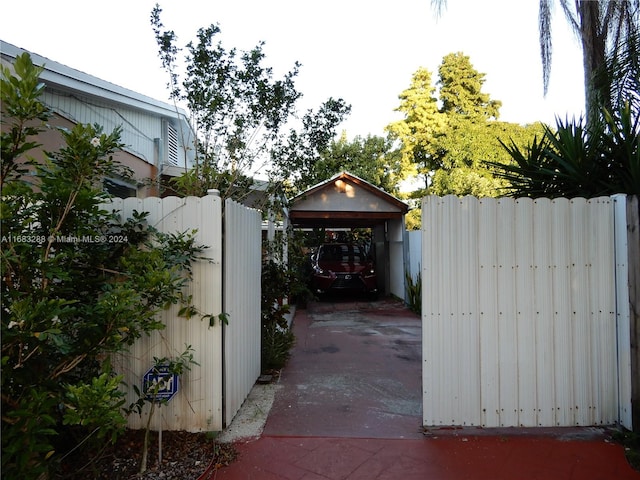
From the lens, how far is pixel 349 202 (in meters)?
11.4

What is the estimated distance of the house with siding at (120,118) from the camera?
4.62 meters

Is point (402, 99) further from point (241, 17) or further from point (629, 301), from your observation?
point (629, 301)

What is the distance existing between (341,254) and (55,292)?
10.6 meters

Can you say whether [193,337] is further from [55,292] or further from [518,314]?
[518,314]

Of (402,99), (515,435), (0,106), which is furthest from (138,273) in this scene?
(402,99)

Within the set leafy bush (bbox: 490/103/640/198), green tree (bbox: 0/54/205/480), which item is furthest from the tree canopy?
green tree (bbox: 0/54/205/480)

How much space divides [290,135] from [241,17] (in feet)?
5.44

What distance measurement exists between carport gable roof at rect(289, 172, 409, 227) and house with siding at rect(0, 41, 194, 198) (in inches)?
145

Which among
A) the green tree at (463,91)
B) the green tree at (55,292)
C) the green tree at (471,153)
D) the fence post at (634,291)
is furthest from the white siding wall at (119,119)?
the green tree at (463,91)

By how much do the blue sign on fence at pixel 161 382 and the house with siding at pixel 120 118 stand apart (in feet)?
5.99

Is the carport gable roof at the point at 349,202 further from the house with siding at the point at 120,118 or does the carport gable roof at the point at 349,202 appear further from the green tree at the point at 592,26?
the green tree at the point at 592,26

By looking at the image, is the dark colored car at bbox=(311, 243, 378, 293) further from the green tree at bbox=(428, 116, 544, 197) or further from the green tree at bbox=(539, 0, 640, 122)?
the green tree at bbox=(539, 0, 640, 122)

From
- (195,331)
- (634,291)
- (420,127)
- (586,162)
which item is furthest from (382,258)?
(195,331)

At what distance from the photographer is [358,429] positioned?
3531 mm
